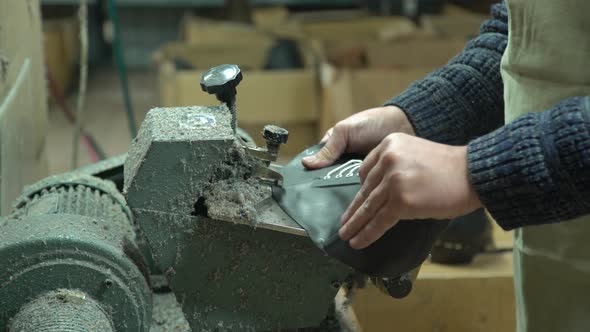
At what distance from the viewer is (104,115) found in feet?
9.64

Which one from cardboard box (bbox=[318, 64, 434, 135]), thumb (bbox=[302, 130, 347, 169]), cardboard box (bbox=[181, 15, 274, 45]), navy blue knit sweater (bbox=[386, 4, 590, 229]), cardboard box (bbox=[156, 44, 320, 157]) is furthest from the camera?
cardboard box (bbox=[181, 15, 274, 45])

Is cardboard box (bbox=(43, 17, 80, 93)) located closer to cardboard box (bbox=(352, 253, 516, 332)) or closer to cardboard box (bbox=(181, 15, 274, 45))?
cardboard box (bbox=(181, 15, 274, 45))

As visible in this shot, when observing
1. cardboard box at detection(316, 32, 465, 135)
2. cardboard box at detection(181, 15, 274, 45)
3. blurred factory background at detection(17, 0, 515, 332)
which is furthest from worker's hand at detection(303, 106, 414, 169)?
cardboard box at detection(181, 15, 274, 45)

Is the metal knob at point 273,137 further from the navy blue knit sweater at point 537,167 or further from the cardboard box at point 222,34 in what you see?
the cardboard box at point 222,34

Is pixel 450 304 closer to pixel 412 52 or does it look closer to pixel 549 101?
pixel 549 101

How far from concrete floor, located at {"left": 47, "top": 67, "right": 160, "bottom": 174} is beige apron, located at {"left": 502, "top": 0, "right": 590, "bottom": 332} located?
5.65 ft

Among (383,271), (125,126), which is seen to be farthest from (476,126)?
(125,126)

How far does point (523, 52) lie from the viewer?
70 centimetres

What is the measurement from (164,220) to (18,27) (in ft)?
1.70

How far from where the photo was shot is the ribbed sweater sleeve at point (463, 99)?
0.84 m

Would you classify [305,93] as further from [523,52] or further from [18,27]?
[523,52]

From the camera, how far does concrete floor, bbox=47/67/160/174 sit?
2496mm

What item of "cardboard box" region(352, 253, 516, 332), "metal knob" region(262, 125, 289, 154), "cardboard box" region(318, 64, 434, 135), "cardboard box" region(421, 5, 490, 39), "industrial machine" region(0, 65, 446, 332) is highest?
"metal knob" region(262, 125, 289, 154)

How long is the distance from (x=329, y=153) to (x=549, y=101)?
238mm
